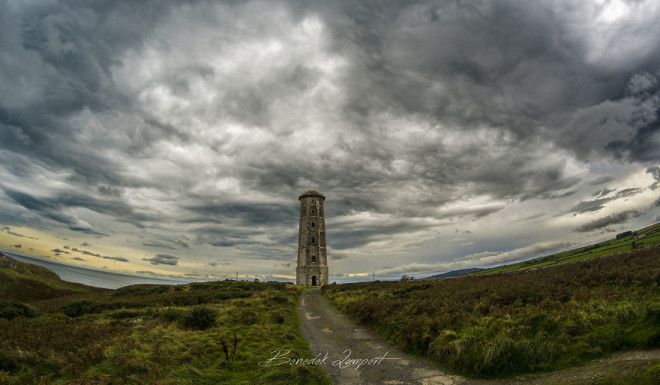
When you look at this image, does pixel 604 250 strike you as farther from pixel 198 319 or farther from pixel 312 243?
pixel 198 319

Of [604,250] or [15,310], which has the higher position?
[604,250]

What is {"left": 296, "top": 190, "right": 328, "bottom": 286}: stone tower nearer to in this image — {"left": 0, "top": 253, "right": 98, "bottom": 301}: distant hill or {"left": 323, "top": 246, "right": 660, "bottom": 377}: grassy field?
{"left": 0, "top": 253, "right": 98, "bottom": 301}: distant hill

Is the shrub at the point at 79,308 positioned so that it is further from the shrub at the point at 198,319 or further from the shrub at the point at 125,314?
the shrub at the point at 198,319

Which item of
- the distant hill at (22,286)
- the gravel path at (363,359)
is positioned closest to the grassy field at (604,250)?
the gravel path at (363,359)

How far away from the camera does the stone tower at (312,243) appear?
222ft

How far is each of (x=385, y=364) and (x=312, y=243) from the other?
56.6 m

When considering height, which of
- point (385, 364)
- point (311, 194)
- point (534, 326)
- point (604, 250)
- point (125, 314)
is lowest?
point (125, 314)

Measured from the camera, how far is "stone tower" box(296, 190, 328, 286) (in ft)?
222

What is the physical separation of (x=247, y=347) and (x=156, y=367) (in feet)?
14.9

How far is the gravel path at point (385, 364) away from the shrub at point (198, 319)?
5.77 metres

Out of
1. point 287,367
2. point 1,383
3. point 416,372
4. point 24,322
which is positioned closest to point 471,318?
point 416,372

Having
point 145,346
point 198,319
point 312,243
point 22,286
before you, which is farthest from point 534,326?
point 312,243

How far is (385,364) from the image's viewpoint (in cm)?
1288

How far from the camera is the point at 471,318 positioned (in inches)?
577
